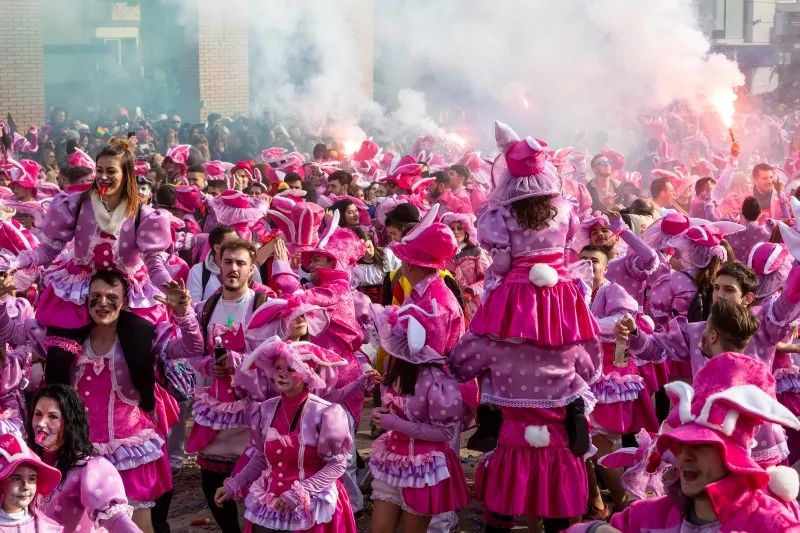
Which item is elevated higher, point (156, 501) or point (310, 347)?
point (310, 347)

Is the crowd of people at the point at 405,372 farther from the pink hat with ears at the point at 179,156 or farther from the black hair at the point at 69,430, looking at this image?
the pink hat with ears at the point at 179,156

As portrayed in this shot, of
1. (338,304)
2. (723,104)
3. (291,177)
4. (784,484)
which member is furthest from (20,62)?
(784,484)

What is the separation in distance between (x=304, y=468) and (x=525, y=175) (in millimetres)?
1822

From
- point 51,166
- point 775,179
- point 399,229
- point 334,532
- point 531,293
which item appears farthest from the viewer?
point 51,166

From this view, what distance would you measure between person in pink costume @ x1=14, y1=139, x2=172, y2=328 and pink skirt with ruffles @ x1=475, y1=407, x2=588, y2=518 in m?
1.98

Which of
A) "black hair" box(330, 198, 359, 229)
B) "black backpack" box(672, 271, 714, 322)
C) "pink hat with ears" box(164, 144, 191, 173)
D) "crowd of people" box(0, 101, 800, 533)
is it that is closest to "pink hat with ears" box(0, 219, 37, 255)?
"crowd of people" box(0, 101, 800, 533)

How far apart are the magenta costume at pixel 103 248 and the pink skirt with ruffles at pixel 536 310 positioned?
5.77 ft

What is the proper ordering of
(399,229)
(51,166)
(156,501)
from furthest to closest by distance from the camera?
(51,166) < (399,229) < (156,501)

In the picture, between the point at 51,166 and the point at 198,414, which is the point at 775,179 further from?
the point at 51,166

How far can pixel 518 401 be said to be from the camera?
21.4 ft

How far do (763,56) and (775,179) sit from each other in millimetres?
27760

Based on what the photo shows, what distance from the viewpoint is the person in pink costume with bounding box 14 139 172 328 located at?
22.8 ft

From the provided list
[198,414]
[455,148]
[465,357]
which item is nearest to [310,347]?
[465,357]

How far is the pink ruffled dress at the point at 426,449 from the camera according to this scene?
6508mm
